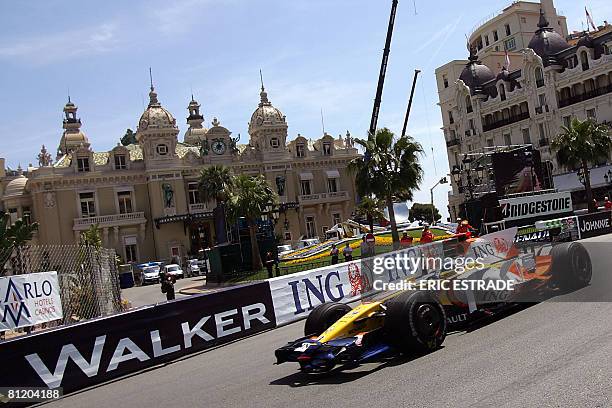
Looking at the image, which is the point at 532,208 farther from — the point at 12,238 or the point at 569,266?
the point at 12,238

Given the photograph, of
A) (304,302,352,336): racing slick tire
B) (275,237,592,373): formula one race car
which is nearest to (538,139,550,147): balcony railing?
(275,237,592,373): formula one race car

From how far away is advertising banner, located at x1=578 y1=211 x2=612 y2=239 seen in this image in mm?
29656

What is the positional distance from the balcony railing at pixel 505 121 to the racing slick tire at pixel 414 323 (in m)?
57.7

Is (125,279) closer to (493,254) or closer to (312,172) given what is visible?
(312,172)

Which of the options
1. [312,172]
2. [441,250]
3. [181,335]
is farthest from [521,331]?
[312,172]

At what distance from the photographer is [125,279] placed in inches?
1943

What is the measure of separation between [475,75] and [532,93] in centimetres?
942

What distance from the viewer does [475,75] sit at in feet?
231

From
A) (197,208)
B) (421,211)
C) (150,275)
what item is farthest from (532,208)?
(421,211)

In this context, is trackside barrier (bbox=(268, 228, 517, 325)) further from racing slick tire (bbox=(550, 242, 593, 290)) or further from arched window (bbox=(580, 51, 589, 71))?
arched window (bbox=(580, 51, 589, 71))

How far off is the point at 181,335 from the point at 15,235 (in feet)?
18.7

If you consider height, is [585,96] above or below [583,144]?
above

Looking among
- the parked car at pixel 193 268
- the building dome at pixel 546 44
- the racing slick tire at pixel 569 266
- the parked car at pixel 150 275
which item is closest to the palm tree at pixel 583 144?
the building dome at pixel 546 44

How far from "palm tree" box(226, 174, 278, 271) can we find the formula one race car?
90.7 feet
